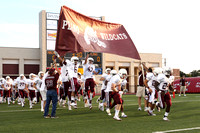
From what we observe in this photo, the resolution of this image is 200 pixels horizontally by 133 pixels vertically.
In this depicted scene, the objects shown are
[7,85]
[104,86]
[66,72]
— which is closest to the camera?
[66,72]

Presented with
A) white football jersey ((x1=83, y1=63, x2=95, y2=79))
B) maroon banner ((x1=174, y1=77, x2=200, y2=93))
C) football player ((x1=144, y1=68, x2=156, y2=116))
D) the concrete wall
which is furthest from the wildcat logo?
the concrete wall

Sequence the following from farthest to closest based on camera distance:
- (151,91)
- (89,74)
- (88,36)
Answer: (89,74) < (88,36) < (151,91)

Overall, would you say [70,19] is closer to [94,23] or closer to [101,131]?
[94,23]

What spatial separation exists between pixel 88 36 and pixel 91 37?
0.43 feet

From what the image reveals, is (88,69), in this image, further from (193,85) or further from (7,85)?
(193,85)

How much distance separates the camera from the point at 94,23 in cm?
1250

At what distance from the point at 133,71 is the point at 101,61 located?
8.79 metres

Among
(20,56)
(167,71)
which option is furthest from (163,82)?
(20,56)

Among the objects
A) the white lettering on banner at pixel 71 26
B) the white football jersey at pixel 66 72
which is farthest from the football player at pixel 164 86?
the white football jersey at pixel 66 72

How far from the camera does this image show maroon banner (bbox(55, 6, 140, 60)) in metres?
11.5

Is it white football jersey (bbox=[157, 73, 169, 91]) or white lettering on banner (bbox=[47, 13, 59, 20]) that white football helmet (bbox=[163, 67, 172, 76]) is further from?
white lettering on banner (bbox=[47, 13, 59, 20])

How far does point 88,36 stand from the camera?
12.0 meters

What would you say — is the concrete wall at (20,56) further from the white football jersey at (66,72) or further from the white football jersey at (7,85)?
the white football jersey at (66,72)

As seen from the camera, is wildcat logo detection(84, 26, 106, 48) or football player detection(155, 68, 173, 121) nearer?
football player detection(155, 68, 173, 121)
